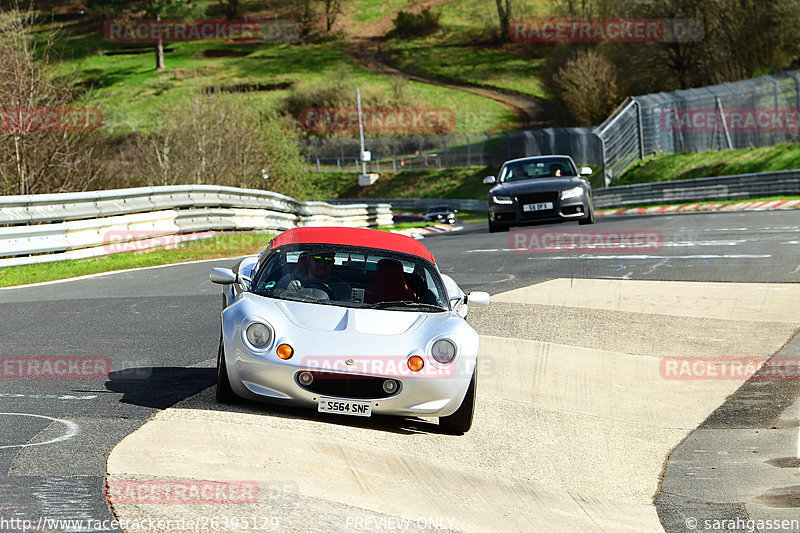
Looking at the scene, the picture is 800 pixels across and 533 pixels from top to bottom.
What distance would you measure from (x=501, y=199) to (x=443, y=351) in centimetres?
1441

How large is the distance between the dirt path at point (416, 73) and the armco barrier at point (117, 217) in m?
58.4

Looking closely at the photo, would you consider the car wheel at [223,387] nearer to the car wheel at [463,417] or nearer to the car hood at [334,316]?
the car hood at [334,316]

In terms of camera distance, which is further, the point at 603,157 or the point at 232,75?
the point at 232,75

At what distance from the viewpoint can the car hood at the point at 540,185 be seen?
20.4m

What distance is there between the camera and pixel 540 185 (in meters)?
20.5

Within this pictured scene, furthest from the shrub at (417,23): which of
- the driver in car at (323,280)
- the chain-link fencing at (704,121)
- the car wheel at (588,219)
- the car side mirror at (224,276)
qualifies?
the car side mirror at (224,276)

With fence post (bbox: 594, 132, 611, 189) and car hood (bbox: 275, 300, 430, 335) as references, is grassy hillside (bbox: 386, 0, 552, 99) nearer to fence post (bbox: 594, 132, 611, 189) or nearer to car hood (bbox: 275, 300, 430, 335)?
fence post (bbox: 594, 132, 611, 189)

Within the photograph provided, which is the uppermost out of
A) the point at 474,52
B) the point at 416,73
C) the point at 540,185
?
the point at 474,52

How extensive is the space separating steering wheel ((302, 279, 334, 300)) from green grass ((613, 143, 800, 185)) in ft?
102

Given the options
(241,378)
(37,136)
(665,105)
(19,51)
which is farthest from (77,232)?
(665,105)

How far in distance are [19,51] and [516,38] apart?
302 ft

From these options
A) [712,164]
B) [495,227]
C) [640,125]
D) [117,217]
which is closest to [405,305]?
[117,217]

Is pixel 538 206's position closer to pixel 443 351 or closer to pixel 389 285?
pixel 389 285

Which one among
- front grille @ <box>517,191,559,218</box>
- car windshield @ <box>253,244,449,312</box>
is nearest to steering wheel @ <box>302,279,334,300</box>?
car windshield @ <box>253,244,449,312</box>
